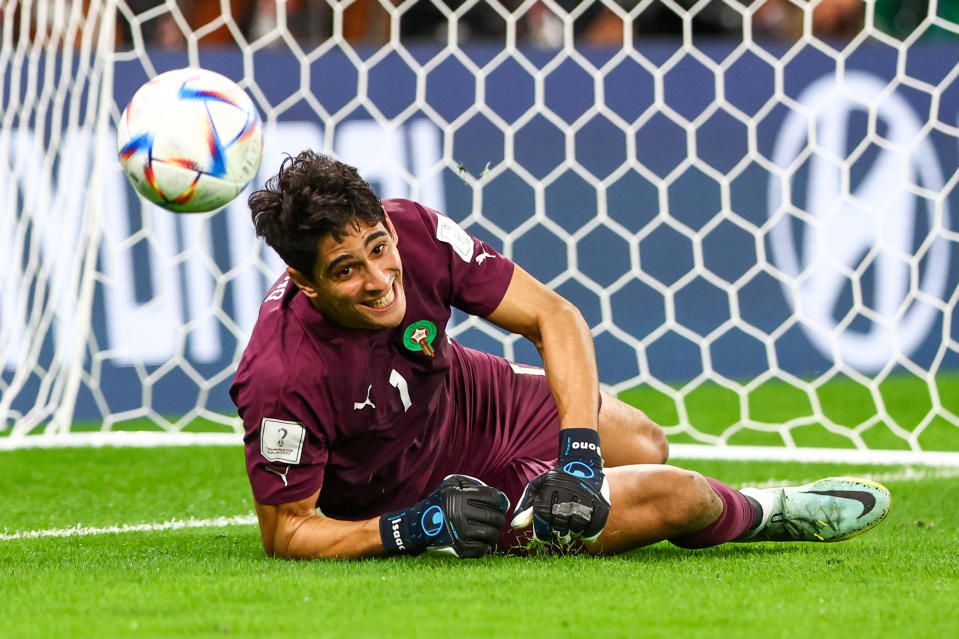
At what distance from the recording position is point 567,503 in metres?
2.98

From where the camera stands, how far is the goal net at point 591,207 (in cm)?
668

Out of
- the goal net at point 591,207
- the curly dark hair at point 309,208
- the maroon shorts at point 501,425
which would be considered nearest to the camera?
the curly dark hair at point 309,208

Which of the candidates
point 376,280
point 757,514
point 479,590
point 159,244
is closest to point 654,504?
point 757,514

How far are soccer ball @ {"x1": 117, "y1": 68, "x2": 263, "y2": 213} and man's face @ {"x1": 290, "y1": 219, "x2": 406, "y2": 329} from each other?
79cm

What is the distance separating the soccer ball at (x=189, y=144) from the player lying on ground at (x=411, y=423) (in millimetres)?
570

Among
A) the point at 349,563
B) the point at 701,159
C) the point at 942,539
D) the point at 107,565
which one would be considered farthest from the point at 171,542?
the point at 701,159

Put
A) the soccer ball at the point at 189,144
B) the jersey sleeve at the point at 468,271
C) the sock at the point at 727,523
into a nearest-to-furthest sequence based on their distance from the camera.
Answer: the sock at the point at 727,523 < the jersey sleeve at the point at 468,271 < the soccer ball at the point at 189,144

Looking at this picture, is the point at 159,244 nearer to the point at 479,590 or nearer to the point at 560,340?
the point at 560,340

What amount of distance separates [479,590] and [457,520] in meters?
0.23

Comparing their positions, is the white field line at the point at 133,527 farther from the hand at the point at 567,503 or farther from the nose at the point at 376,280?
the hand at the point at 567,503

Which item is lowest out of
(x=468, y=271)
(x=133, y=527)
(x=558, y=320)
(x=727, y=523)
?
(x=133, y=527)

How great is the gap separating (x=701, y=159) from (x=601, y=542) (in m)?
3.87

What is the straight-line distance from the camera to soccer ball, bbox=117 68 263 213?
3865 millimetres

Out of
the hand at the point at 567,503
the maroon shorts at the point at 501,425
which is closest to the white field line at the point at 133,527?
the maroon shorts at the point at 501,425
